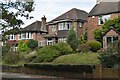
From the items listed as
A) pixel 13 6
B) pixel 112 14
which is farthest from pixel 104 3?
pixel 13 6

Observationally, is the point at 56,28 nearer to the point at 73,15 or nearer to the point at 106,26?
the point at 73,15

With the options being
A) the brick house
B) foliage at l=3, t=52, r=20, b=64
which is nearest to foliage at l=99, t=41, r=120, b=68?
foliage at l=3, t=52, r=20, b=64

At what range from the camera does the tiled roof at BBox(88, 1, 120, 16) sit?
49025mm

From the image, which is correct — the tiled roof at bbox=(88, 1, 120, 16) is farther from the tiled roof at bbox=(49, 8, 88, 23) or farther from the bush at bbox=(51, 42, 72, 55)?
the tiled roof at bbox=(49, 8, 88, 23)

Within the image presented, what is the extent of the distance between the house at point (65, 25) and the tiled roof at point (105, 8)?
34.7 feet

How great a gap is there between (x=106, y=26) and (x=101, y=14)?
377 centimetres

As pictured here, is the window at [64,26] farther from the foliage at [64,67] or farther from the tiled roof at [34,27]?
the foliage at [64,67]

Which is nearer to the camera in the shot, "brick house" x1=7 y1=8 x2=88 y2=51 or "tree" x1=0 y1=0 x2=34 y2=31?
"tree" x1=0 y1=0 x2=34 y2=31

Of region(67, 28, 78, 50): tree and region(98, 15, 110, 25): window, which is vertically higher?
region(98, 15, 110, 25): window

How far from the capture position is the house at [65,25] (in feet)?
210

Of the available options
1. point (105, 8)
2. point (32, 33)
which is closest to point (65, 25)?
point (32, 33)

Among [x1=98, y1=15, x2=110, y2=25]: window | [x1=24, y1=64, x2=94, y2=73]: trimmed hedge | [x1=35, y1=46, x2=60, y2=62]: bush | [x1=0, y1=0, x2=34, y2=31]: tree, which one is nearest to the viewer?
[x1=0, y1=0, x2=34, y2=31]: tree

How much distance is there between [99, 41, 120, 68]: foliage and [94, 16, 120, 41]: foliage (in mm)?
13691

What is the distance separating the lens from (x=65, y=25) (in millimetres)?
64625
